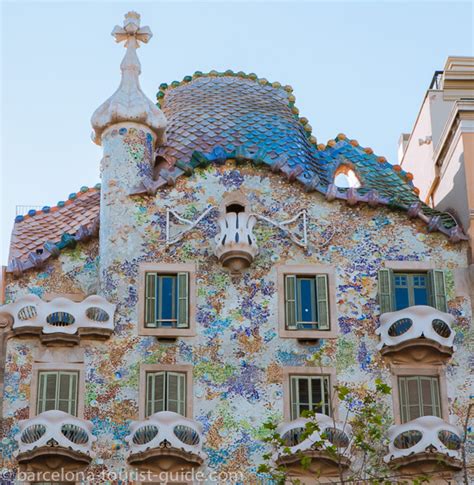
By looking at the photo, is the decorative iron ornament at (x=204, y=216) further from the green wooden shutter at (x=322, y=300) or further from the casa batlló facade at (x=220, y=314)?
the green wooden shutter at (x=322, y=300)

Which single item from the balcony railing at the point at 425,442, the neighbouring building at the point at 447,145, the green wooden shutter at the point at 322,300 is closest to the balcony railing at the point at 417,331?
the green wooden shutter at the point at 322,300

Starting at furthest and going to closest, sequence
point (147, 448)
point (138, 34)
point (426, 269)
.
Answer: point (138, 34)
point (426, 269)
point (147, 448)

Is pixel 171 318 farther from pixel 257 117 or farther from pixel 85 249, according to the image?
pixel 257 117

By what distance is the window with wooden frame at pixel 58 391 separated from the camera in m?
31.2

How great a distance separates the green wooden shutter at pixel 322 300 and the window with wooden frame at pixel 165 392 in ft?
9.83

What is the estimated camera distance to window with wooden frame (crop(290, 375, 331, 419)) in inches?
1233

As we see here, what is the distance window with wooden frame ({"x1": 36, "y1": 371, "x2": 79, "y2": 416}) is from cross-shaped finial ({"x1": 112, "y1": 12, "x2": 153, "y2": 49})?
8102mm

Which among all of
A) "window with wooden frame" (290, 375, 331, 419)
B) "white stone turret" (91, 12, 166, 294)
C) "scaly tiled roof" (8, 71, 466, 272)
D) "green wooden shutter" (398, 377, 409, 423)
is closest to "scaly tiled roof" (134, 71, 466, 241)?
"scaly tiled roof" (8, 71, 466, 272)

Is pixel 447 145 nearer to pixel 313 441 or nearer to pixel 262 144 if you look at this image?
pixel 262 144

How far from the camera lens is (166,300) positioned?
32.4 metres

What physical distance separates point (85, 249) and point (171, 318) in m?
2.72

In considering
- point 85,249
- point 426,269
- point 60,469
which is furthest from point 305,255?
point 60,469

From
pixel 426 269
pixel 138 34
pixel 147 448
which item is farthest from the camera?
pixel 138 34

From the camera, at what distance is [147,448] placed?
99.4 ft
